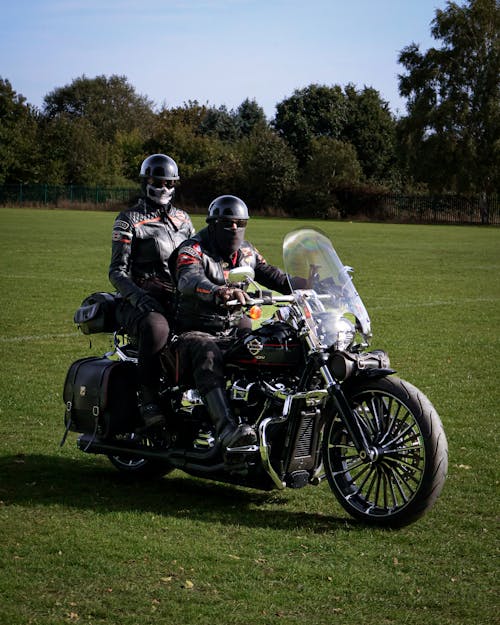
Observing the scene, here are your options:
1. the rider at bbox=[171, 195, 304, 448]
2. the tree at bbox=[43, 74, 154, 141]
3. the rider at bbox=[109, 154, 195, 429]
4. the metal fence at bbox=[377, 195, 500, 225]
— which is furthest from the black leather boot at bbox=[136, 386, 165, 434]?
the tree at bbox=[43, 74, 154, 141]

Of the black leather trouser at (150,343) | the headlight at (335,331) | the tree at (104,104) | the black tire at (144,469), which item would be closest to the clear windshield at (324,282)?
the headlight at (335,331)

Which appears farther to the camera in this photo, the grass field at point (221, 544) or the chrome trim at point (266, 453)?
the chrome trim at point (266, 453)

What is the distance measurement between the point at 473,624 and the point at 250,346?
232 cm

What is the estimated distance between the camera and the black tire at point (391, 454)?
19.0 feet

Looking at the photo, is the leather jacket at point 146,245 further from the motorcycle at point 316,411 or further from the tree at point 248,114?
the tree at point 248,114

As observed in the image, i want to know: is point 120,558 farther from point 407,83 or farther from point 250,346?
point 407,83

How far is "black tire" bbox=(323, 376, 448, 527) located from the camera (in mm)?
5797

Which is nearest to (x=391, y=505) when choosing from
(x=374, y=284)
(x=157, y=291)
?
(x=157, y=291)

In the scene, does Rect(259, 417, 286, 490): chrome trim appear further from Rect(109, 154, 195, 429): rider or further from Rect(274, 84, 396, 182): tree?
Rect(274, 84, 396, 182): tree

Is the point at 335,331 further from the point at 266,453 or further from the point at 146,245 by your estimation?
the point at 146,245

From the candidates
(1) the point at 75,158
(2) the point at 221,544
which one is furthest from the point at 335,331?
(1) the point at 75,158

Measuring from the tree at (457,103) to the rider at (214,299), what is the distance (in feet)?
210

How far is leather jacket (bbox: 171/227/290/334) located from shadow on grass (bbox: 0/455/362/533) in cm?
113

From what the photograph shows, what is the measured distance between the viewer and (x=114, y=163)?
309 ft
